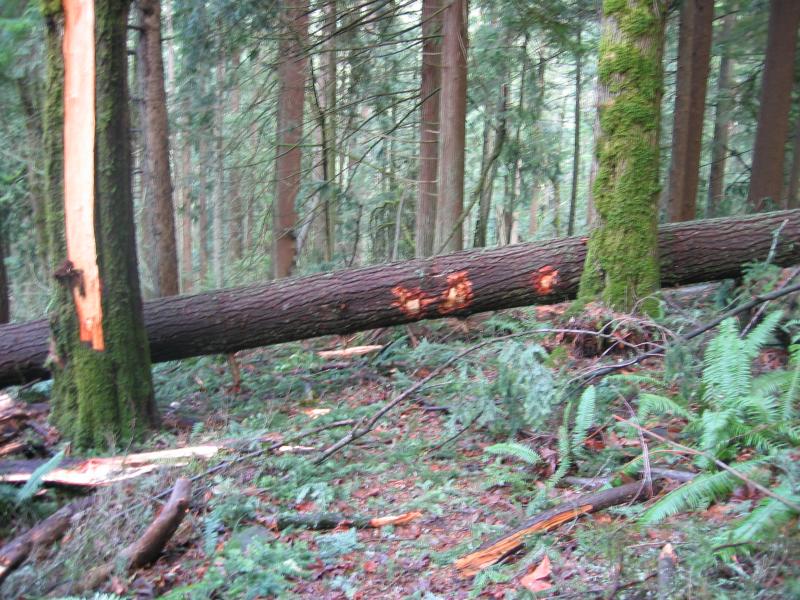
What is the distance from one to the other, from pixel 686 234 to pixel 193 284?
56.8 feet

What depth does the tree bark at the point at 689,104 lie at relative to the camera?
441 inches

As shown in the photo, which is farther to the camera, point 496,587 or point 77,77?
point 77,77

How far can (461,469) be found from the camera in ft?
17.5

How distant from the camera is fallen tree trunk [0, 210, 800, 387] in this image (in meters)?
7.86

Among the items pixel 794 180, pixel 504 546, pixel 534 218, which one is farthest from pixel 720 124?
pixel 534 218

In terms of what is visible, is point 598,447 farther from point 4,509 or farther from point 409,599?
point 4,509

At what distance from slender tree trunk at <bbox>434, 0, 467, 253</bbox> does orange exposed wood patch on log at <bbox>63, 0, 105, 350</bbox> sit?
5.27m

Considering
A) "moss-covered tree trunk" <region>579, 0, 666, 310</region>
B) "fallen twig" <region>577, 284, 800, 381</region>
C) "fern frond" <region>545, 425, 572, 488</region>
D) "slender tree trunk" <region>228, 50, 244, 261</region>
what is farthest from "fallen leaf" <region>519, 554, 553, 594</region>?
"slender tree trunk" <region>228, 50, 244, 261</region>

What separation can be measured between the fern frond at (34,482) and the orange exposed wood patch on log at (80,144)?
1.66m

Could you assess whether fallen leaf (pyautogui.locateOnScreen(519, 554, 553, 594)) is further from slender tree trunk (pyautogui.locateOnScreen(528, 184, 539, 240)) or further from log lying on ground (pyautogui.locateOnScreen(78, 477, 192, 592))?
slender tree trunk (pyautogui.locateOnScreen(528, 184, 539, 240))

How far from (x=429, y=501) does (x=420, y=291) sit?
3502 mm

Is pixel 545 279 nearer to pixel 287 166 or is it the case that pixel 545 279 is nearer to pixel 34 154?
pixel 287 166

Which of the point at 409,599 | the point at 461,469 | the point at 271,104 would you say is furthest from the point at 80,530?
the point at 271,104

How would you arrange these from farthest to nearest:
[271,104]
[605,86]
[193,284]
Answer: [193,284] → [271,104] → [605,86]
